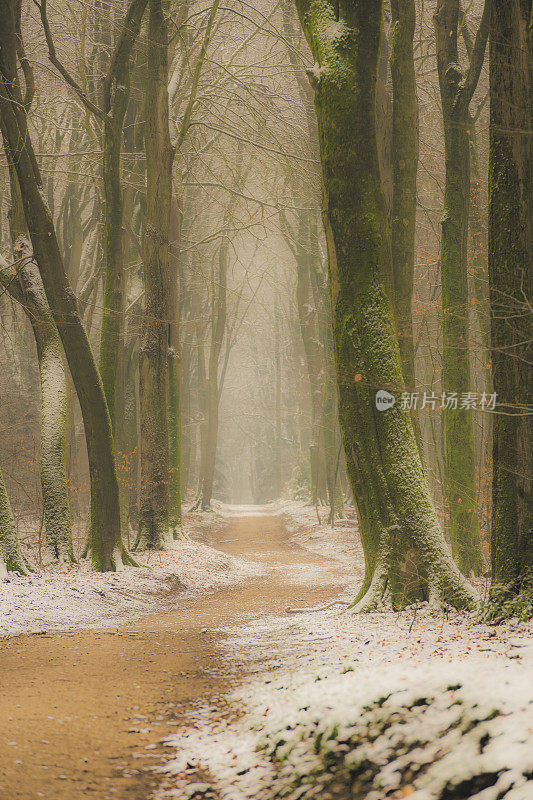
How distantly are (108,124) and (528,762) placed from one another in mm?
10970

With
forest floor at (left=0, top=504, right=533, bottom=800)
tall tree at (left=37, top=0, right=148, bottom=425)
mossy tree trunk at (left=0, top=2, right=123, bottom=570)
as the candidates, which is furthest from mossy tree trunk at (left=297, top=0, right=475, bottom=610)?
tall tree at (left=37, top=0, right=148, bottom=425)

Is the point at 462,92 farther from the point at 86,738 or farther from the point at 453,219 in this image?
the point at 86,738

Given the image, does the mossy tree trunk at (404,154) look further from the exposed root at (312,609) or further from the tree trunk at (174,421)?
the tree trunk at (174,421)

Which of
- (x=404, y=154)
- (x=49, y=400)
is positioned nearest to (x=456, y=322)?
(x=404, y=154)

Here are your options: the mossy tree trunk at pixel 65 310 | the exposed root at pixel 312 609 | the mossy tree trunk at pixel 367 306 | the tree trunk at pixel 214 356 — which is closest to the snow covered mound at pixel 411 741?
the mossy tree trunk at pixel 367 306

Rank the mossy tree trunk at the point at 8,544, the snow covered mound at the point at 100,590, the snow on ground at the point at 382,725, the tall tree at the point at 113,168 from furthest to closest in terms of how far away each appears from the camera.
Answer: the tall tree at the point at 113,168 < the mossy tree trunk at the point at 8,544 < the snow covered mound at the point at 100,590 < the snow on ground at the point at 382,725

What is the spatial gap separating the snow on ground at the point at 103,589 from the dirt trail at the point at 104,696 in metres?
0.52

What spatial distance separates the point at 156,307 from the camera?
42.0 feet

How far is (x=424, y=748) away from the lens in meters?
2.88

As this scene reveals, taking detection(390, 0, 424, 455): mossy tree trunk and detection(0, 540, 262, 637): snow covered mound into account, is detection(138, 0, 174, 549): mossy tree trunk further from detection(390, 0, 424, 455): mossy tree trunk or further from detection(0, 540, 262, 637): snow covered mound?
detection(390, 0, 424, 455): mossy tree trunk

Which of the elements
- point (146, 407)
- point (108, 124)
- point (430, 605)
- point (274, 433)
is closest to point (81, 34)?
point (108, 124)

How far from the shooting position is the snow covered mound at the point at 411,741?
8.23 ft

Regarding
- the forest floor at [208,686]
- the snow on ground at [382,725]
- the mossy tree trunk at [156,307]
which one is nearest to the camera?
the snow on ground at [382,725]

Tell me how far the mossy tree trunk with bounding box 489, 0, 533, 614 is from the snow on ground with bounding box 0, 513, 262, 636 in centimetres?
491
